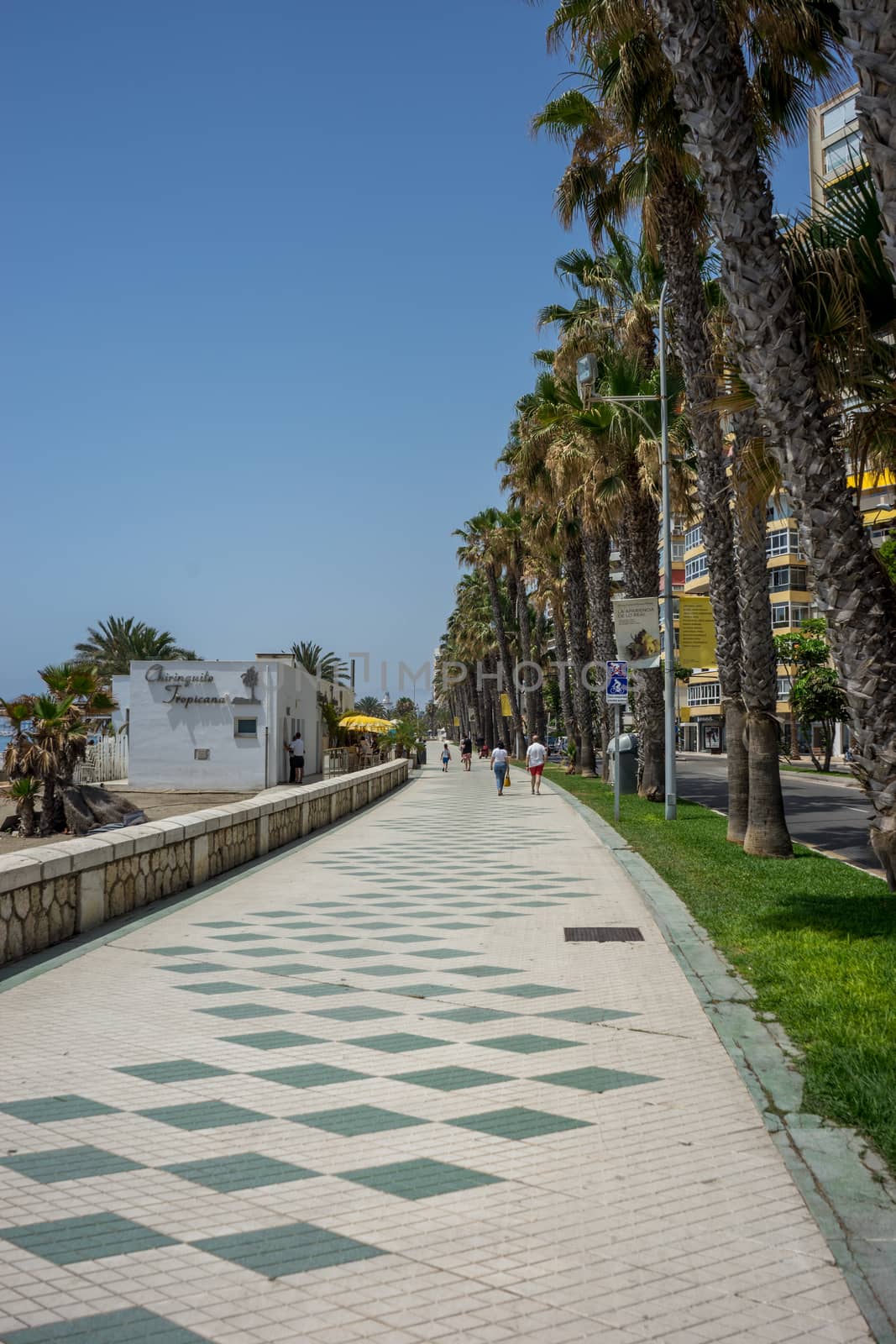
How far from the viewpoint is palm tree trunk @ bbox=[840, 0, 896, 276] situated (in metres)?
5.97

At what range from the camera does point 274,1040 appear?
6.64m

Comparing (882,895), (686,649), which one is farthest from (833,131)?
(882,895)

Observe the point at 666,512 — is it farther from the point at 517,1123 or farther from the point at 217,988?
the point at 517,1123

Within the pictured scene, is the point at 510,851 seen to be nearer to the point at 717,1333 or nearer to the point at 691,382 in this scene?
the point at 691,382

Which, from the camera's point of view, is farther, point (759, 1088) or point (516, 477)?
point (516, 477)

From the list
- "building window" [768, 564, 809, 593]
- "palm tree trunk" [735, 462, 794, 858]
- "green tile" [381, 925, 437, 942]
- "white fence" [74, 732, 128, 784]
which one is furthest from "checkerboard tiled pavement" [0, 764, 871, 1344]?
"building window" [768, 564, 809, 593]

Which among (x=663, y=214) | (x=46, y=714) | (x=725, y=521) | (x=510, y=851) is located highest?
(x=663, y=214)

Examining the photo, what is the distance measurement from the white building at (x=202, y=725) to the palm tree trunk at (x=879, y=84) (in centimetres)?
3475

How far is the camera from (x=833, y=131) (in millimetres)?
59781

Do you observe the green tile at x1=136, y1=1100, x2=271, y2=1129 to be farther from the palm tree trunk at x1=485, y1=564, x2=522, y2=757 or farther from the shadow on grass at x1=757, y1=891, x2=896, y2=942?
the palm tree trunk at x1=485, y1=564, x2=522, y2=757

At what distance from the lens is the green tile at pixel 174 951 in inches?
368

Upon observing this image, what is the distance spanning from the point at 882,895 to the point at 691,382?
788cm

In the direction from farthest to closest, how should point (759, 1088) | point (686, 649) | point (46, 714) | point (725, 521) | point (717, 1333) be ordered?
point (46, 714), point (686, 649), point (725, 521), point (759, 1088), point (717, 1333)

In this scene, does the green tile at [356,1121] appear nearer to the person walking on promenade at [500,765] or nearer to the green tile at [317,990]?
the green tile at [317,990]
